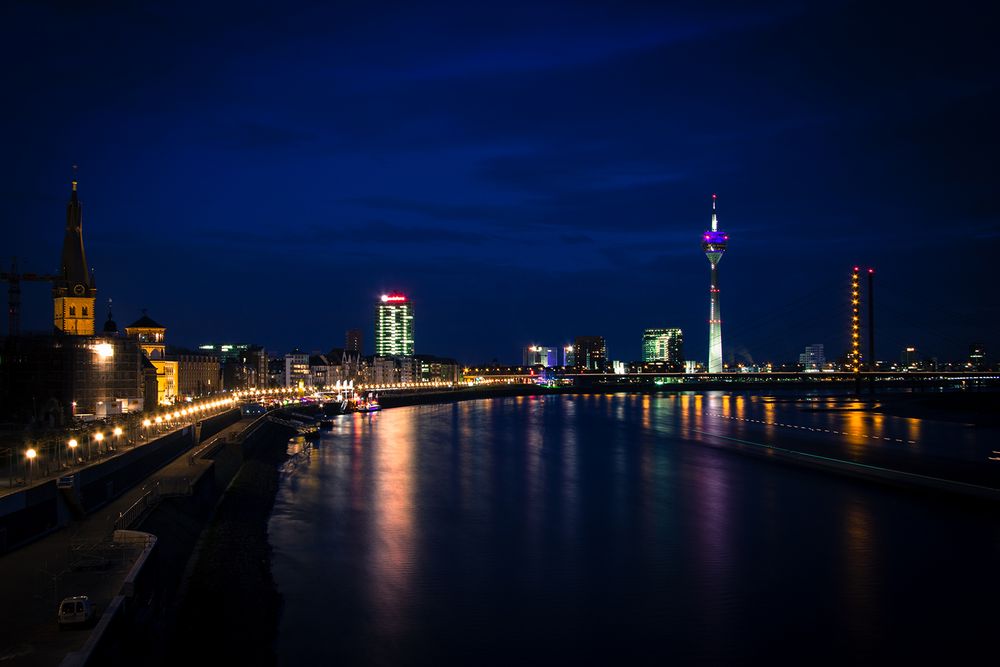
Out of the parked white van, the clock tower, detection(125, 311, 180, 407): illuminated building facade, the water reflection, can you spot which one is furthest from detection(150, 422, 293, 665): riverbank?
detection(125, 311, 180, 407): illuminated building facade

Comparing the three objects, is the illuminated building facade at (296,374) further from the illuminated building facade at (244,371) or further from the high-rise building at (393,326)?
the high-rise building at (393,326)

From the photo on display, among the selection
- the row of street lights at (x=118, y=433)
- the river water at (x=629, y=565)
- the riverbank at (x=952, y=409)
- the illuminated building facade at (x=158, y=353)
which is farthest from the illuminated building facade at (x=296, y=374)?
the river water at (x=629, y=565)

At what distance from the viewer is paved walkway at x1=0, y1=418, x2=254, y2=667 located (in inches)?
308

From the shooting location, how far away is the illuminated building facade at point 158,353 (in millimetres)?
58125

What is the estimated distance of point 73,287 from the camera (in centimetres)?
4497

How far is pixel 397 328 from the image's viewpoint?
176500 mm

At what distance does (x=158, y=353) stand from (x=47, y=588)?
5270cm

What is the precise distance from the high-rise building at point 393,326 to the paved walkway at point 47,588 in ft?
531

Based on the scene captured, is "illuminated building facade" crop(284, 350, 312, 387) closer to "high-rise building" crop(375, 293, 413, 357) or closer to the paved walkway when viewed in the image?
"high-rise building" crop(375, 293, 413, 357)

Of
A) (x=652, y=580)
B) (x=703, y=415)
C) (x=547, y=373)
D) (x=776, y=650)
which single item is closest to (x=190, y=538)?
(x=652, y=580)

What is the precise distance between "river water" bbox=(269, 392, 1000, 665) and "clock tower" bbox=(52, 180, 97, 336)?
2150 cm

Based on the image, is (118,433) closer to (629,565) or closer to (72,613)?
(629,565)

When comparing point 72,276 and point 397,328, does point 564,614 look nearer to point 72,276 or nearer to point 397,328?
point 72,276

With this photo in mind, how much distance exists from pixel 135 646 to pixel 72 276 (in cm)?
4148
